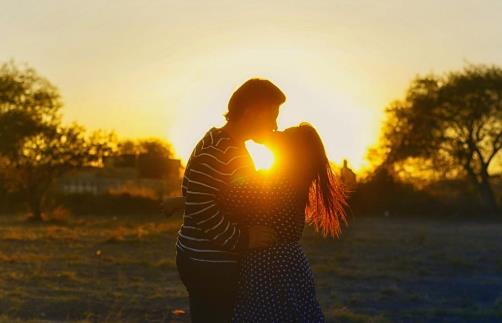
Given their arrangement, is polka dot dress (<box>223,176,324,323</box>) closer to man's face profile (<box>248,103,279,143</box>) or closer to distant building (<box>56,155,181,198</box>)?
man's face profile (<box>248,103,279,143</box>)

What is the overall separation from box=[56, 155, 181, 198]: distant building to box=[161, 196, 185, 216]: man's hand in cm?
3134

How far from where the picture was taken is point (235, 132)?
3.51 m

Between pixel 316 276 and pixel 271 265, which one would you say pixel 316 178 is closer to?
pixel 271 265

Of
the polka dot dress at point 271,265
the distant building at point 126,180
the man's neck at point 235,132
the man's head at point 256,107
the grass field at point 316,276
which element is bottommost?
the grass field at point 316,276

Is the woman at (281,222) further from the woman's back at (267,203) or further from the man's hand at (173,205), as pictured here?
the man's hand at (173,205)

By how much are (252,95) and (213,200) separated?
0.47 metres

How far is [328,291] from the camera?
1160 centimetres

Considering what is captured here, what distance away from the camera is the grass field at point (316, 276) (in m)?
9.38

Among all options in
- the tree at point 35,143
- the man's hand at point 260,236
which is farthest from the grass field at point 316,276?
the tree at point 35,143

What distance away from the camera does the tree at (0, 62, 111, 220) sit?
122 feet

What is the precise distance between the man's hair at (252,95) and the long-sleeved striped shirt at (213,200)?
12cm

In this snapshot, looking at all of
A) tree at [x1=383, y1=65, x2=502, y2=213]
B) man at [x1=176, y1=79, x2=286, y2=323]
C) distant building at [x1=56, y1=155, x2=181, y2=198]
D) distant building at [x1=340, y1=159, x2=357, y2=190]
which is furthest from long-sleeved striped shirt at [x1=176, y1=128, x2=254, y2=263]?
tree at [x1=383, y1=65, x2=502, y2=213]


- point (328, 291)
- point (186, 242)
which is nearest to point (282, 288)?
point (186, 242)

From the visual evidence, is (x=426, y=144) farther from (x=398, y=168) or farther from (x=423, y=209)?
(x=423, y=209)
